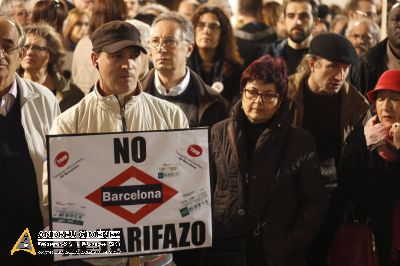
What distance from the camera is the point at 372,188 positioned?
4387mm

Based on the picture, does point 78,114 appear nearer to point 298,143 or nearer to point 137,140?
point 137,140

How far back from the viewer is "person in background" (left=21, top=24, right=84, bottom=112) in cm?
502

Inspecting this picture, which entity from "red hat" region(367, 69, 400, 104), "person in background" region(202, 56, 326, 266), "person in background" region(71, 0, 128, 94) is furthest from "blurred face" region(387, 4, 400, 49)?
"person in background" region(71, 0, 128, 94)

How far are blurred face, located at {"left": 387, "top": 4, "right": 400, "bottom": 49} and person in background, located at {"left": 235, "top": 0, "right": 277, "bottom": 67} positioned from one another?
1318 millimetres

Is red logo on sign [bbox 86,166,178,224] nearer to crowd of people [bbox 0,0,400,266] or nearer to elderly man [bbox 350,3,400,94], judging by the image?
crowd of people [bbox 0,0,400,266]

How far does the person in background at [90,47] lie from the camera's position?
5477 millimetres

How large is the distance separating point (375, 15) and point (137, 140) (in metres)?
5.51

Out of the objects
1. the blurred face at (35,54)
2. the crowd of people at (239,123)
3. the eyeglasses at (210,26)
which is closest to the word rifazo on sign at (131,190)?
the crowd of people at (239,123)

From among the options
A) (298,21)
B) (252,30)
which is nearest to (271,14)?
(252,30)

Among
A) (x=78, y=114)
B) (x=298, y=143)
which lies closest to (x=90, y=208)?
(x=78, y=114)

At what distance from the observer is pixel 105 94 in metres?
3.75

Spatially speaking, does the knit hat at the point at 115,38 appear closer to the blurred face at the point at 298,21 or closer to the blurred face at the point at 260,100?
the blurred face at the point at 260,100

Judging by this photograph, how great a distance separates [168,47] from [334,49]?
3.47 ft

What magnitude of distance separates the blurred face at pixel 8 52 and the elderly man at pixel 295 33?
2.48m
